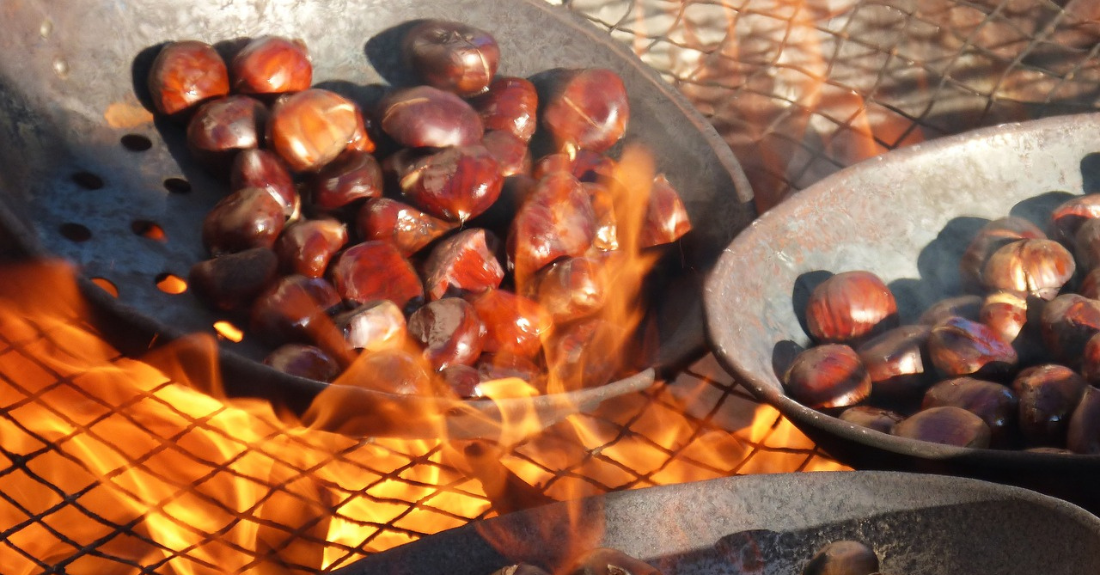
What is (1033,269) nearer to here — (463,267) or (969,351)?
(969,351)

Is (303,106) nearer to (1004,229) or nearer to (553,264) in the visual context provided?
(553,264)

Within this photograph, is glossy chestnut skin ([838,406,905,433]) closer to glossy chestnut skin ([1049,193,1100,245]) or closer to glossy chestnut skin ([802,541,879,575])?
glossy chestnut skin ([802,541,879,575])

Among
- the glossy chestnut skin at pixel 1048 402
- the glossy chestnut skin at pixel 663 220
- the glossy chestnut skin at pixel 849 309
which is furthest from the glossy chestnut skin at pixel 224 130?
the glossy chestnut skin at pixel 1048 402

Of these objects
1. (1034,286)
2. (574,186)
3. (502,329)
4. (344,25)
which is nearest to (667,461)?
(502,329)

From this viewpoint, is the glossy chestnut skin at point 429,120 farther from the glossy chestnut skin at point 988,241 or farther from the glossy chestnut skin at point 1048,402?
the glossy chestnut skin at point 1048,402

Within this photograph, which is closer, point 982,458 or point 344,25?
point 982,458

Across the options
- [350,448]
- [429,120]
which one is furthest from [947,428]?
[429,120]
